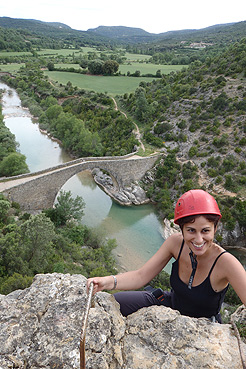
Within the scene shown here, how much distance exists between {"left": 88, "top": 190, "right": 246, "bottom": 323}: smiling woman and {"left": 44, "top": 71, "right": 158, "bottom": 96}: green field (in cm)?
5192

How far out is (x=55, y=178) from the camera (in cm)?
2377

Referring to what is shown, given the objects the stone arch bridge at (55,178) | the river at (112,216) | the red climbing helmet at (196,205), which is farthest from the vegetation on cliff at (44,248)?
the red climbing helmet at (196,205)

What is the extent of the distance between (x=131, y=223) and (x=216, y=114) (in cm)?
1878

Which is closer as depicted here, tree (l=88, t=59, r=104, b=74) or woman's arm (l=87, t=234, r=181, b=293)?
woman's arm (l=87, t=234, r=181, b=293)

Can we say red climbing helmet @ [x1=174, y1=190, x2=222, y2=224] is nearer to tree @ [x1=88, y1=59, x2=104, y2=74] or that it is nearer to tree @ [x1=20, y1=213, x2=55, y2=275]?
tree @ [x1=20, y1=213, x2=55, y2=275]

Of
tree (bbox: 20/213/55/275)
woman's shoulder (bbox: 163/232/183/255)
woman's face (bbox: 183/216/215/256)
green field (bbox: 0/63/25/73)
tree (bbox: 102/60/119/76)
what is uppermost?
green field (bbox: 0/63/25/73)

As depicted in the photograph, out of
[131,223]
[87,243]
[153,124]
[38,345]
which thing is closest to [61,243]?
[87,243]

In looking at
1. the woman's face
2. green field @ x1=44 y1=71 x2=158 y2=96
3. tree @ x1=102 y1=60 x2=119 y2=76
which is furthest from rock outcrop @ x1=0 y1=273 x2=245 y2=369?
tree @ x1=102 y1=60 x2=119 y2=76

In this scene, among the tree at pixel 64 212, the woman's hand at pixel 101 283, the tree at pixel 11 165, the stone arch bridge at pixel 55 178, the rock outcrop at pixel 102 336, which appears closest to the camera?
the rock outcrop at pixel 102 336

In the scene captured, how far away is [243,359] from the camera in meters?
2.53

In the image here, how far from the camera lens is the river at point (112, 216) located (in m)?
22.0

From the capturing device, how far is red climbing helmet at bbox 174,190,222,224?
2938mm

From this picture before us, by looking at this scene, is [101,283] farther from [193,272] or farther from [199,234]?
[199,234]

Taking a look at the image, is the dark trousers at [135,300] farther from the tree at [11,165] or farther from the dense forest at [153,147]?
the tree at [11,165]
